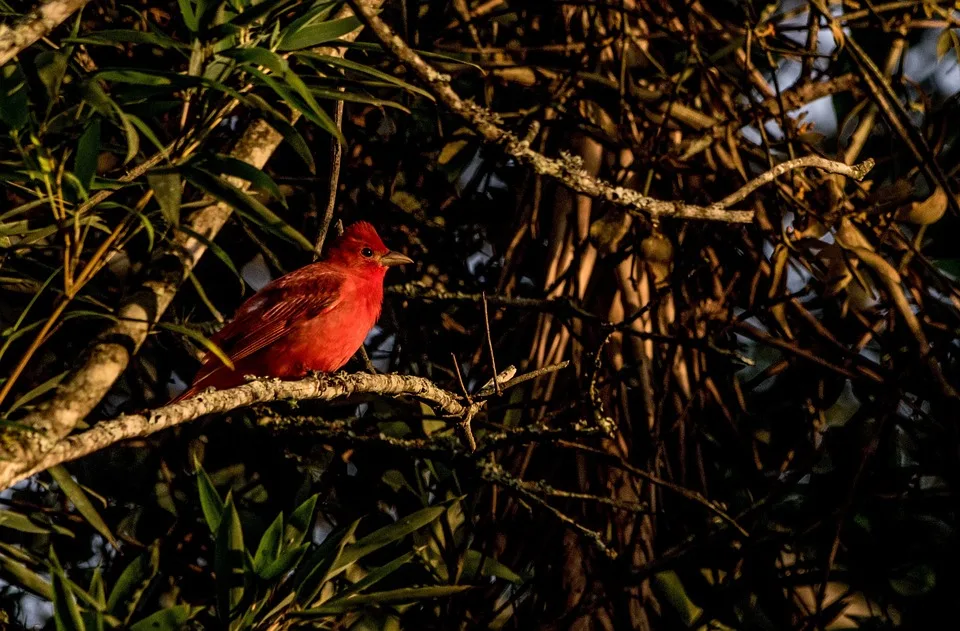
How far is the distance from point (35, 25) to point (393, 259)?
212cm

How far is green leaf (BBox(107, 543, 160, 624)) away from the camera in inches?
120

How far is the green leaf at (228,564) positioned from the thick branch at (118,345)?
64cm

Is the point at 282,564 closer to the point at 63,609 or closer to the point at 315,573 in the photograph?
the point at 315,573

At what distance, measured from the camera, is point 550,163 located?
3.07 meters

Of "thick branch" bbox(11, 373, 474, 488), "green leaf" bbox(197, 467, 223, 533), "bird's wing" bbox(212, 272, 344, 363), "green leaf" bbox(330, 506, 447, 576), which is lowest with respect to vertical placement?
"green leaf" bbox(330, 506, 447, 576)

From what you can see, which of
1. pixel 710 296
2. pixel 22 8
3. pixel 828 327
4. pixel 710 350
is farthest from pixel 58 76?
pixel 828 327

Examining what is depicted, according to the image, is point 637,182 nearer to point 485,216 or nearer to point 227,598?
point 485,216

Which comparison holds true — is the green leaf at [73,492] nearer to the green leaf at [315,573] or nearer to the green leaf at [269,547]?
the green leaf at [269,547]

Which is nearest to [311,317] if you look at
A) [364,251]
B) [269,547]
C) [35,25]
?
[364,251]

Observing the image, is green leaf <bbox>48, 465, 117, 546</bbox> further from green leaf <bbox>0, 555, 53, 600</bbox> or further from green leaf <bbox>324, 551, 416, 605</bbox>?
green leaf <bbox>324, 551, 416, 605</bbox>

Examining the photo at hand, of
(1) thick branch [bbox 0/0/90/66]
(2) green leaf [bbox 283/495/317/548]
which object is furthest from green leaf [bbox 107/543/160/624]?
(1) thick branch [bbox 0/0/90/66]

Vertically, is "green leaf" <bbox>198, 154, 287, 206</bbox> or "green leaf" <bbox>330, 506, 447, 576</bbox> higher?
"green leaf" <bbox>198, 154, 287, 206</bbox>

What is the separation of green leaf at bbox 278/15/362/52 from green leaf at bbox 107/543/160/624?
1.58 m

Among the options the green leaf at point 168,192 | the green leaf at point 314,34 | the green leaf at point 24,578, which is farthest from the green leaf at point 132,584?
the green leaf at point 314,34
